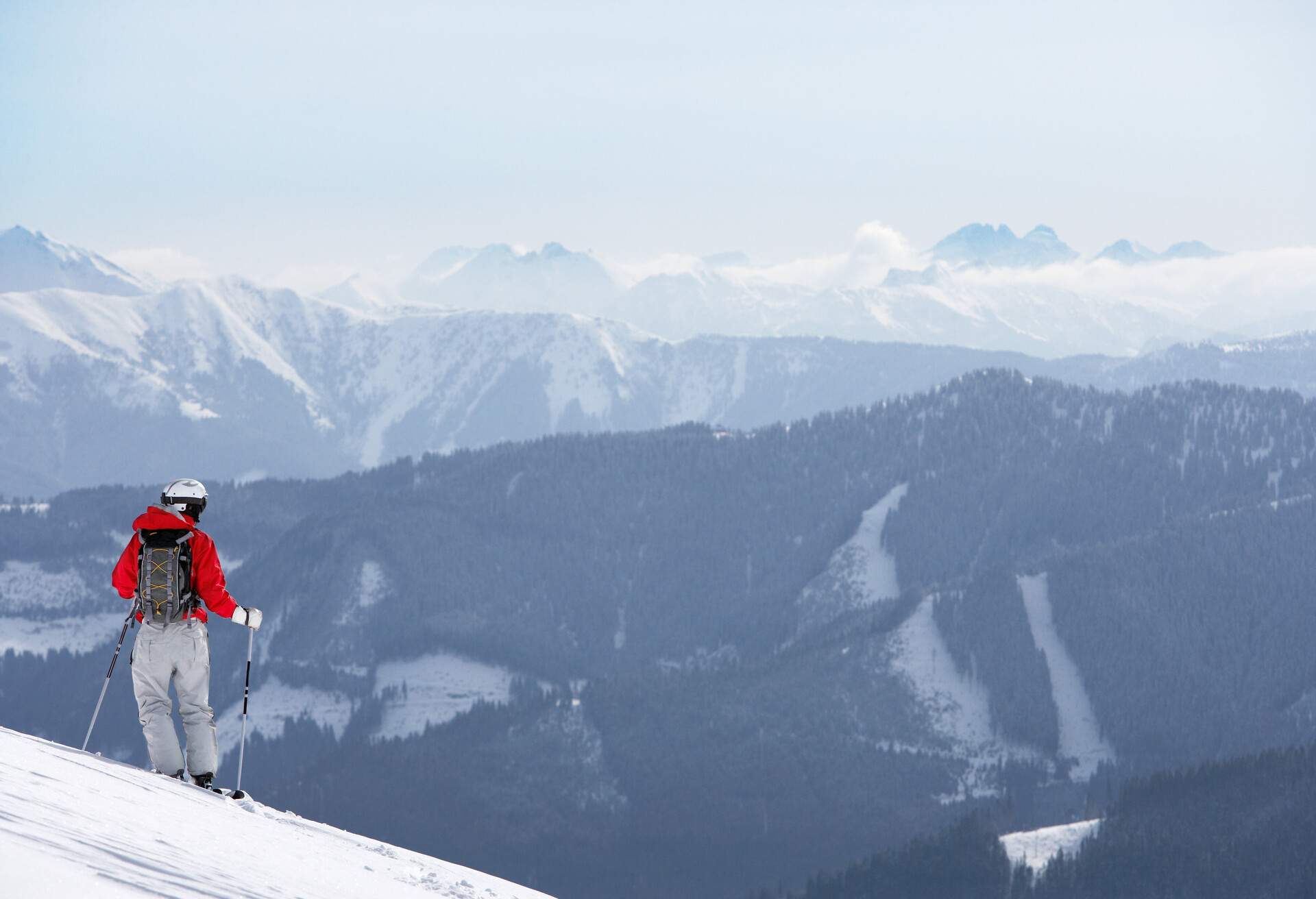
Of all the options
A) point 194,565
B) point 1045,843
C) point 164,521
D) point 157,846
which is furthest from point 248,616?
point 1045,843

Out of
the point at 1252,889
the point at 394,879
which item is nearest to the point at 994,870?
the point at 1252,889

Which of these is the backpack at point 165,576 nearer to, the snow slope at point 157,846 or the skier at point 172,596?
the skier at point 172,596

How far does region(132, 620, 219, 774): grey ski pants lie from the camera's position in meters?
33.5

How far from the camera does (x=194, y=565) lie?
33.6 metres

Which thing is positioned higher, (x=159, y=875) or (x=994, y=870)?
(x=159, y=875)

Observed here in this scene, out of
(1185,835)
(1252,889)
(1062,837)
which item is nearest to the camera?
(1252,889)

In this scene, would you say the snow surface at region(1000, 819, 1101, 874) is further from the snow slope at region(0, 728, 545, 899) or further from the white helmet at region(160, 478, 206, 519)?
the white helmet at region(160, 478, 206, 519)

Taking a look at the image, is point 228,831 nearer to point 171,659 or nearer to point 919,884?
point 171,659

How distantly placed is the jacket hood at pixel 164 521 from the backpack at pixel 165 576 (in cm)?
11

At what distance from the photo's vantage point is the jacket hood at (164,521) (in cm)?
3328

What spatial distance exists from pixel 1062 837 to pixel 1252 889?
28.8 meters

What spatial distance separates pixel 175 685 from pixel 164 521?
137 inches

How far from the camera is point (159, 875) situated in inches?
969

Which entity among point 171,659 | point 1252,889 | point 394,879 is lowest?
point 1252,889
